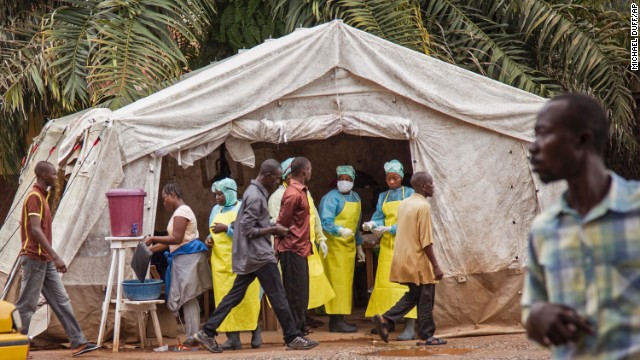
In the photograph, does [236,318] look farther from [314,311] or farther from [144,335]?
[314,311]

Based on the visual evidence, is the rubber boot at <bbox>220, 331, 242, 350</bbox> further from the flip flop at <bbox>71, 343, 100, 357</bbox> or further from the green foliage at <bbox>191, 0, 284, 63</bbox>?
the green foliage at <bbox>191, 0, 284, 63</bbox>

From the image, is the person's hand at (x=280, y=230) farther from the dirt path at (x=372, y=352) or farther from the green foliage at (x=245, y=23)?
the green foliage at (x=245, y=23)

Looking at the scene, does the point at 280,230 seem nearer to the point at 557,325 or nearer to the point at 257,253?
the point at 257,253

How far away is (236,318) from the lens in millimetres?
9742

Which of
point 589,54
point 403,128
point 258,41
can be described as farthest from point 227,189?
point 589,54

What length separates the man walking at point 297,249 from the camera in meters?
9.41

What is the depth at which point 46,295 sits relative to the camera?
9.01 metres

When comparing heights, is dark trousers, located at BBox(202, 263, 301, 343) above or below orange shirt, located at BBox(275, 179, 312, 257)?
below

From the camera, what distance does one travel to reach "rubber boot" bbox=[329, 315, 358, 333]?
A: 1098 cm

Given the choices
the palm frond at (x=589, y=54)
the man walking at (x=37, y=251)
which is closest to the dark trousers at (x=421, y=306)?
the man walking at (x=37, y=251)

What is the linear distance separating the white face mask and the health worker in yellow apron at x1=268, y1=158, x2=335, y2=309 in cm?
61

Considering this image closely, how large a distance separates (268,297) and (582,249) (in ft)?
20.8

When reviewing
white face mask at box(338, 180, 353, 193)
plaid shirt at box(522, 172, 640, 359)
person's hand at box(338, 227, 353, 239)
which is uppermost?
white face mask at box(338, 180, 353, 193)

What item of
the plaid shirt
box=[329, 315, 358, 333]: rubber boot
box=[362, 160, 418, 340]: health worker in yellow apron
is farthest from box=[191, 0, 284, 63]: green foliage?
the plaid shirt
